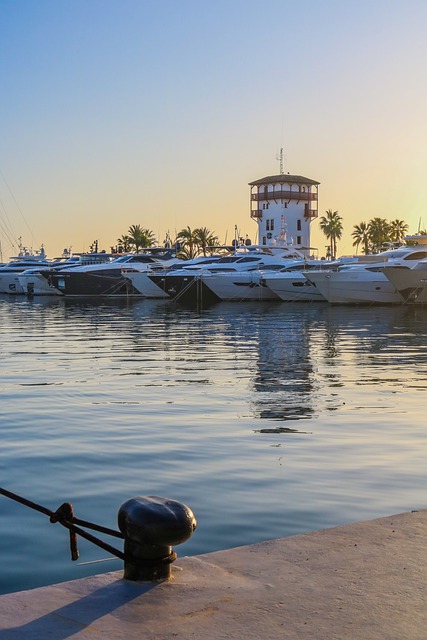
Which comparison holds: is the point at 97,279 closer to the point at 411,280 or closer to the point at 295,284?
the point at 295,284

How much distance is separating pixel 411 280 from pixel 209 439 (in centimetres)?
4326

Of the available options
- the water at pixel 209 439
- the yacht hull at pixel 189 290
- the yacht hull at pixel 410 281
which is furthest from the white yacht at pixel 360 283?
the water at pixel 209 439

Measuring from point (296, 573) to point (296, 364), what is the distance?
53.9 feet

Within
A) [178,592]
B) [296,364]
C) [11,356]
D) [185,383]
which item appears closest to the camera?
[178,592]

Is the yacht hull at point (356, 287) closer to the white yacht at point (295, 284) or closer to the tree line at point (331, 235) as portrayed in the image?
the white yacht at point (295, 284)

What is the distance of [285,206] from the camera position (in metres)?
110

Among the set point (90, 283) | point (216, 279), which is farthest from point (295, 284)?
point (90, 283)

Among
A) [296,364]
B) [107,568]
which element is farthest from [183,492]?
[296,364]

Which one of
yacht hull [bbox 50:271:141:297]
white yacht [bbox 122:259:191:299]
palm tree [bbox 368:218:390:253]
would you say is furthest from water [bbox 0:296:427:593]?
palm tree [bbox 368:218:390:253]

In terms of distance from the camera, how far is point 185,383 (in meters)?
17.3

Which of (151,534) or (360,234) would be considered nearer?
(151,534)

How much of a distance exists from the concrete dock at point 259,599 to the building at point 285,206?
103721mm

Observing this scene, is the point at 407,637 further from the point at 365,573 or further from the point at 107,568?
the point at 107,568

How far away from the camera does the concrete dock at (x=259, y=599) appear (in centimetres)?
413
